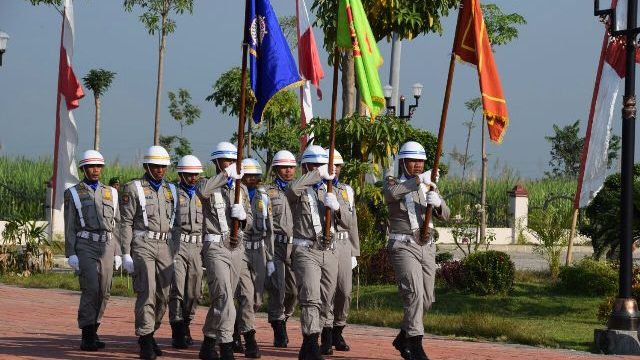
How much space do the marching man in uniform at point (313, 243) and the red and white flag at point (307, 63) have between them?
773cm

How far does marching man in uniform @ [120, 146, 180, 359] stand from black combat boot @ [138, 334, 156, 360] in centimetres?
26

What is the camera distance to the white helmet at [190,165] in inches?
511

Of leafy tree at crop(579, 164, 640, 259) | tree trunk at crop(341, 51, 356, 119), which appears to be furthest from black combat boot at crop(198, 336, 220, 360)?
tree trunk at crop(341, 51, 356, 119)

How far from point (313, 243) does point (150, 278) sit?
5.21ft

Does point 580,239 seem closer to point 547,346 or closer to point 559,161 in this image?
point 559,161

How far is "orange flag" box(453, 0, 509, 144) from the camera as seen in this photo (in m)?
12.9

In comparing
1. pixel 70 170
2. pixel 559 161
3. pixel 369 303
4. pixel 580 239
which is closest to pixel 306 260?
pixel 369 303

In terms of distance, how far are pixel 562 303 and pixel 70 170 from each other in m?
9.76

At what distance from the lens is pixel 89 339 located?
1285cm

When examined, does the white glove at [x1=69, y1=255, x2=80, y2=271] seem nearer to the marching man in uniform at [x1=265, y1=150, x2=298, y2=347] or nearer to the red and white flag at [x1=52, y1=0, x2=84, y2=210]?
the marching man in uniform at [x1=265, y1=150, x2=298, y2=347]

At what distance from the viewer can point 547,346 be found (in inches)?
564

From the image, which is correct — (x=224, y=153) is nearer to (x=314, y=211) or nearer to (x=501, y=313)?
(x=314, y=211)

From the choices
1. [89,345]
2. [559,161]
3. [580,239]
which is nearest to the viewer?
[89,345]

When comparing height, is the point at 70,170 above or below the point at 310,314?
above
